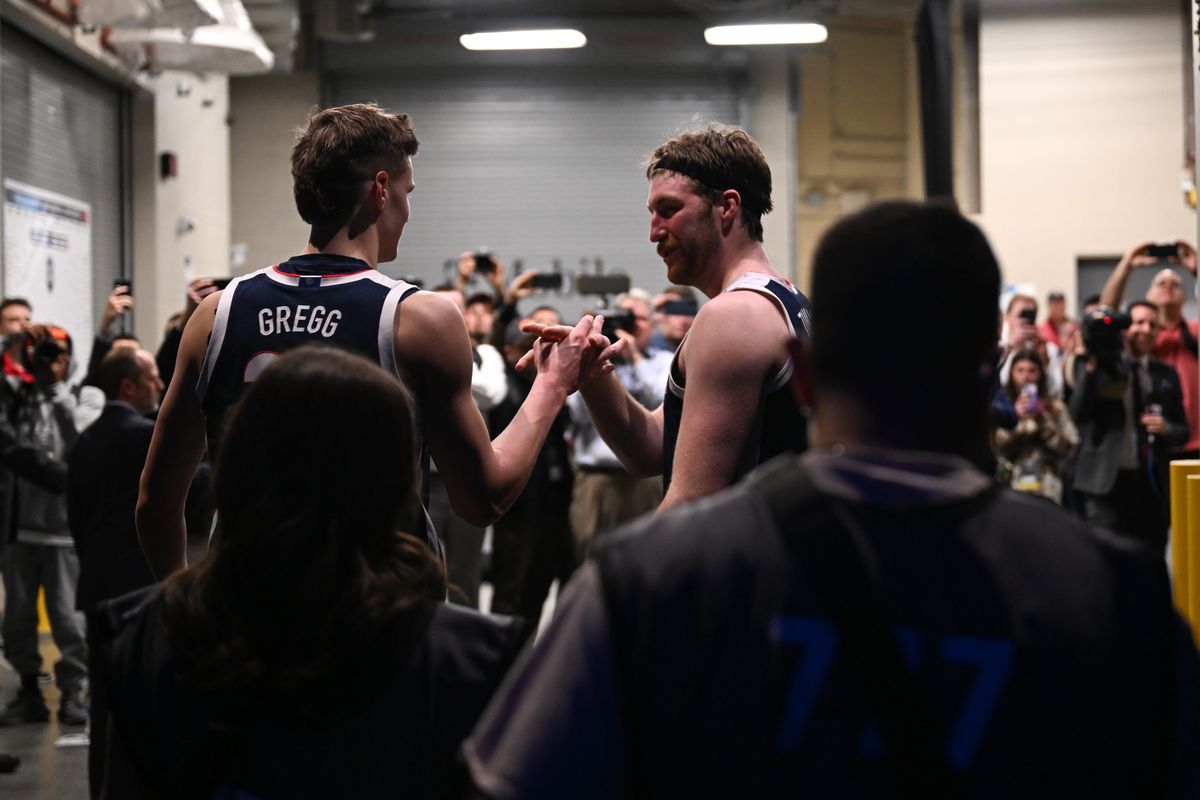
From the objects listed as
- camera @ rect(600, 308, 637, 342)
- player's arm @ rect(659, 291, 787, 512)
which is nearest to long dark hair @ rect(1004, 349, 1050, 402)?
camera @ rect(600, 308, 637, 342)

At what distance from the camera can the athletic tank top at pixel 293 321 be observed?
271 centimetres

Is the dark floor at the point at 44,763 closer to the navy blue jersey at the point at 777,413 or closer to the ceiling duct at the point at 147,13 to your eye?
the navy blue jersey at the point at 777,413

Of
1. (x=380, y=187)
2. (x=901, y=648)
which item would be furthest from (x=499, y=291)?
(x=901, y=648)

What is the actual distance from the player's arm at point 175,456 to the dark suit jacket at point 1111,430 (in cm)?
646

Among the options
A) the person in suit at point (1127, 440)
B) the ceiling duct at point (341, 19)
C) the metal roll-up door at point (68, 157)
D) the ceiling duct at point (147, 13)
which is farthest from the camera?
the ceiling duct at point (341, 19)

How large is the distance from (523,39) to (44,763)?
9.72 m

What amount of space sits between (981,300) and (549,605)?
26.8 feet

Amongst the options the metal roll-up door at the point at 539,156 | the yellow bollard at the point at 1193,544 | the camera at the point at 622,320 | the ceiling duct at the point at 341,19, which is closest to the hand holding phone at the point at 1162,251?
the camera at the point at 622,320

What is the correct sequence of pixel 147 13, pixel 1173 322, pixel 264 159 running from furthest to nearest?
pixel 264 159 → pixel 147 13 → pixel 1173 322

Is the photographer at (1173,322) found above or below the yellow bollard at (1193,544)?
above

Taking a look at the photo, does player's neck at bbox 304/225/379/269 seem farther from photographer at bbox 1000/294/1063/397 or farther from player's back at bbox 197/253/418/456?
photographer at bbox 1000/294/1063/397

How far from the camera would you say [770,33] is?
13.2 m

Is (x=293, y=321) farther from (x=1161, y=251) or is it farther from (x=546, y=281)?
(x=546, y=281)

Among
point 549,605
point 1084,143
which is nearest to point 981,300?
point 549,605
